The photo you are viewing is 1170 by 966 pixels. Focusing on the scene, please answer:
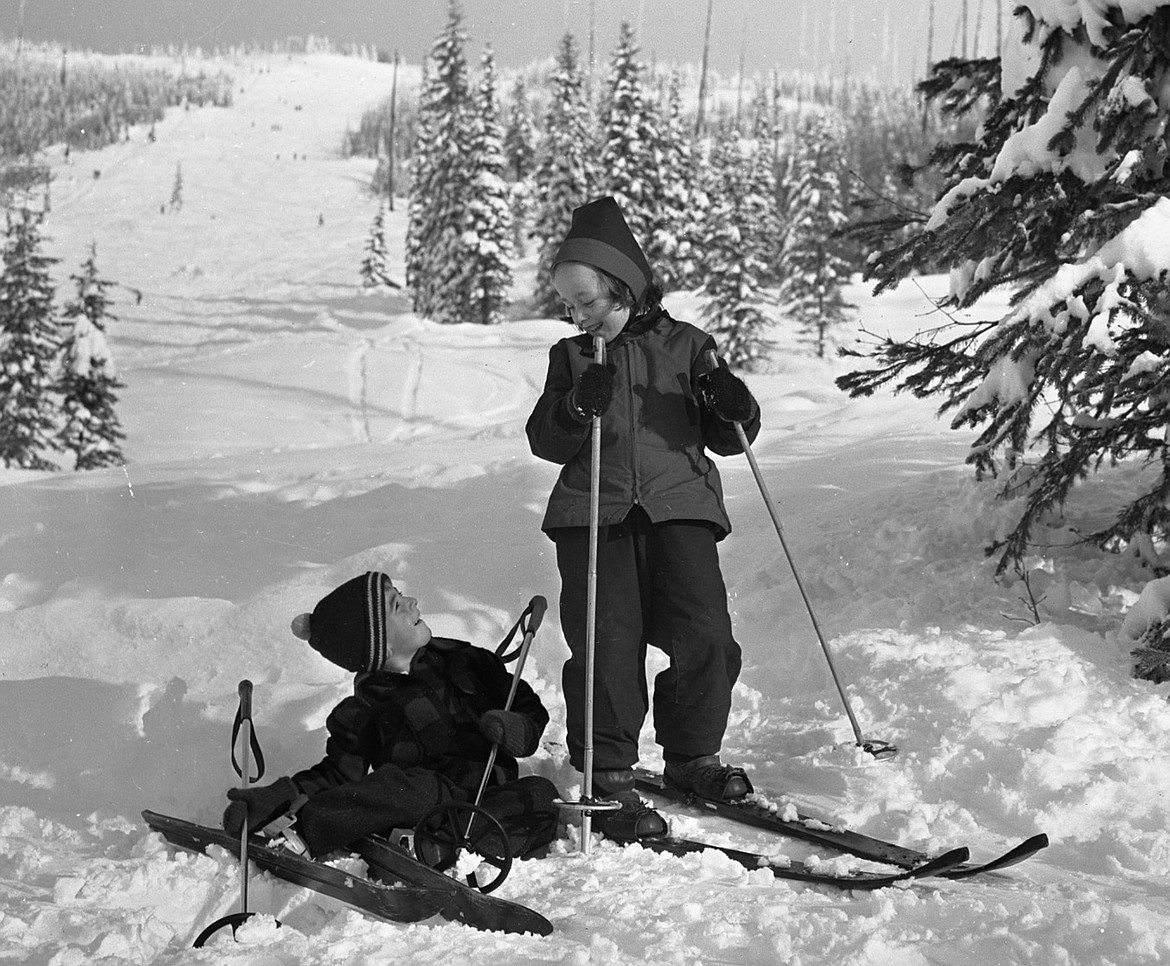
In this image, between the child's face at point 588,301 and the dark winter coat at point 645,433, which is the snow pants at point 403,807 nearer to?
the dark winter coat at point 645,433

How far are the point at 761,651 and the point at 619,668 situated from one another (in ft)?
5.21

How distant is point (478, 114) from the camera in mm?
42719

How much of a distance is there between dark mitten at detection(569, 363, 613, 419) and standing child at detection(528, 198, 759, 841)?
0.04m

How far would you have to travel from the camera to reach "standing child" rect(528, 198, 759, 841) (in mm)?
3793

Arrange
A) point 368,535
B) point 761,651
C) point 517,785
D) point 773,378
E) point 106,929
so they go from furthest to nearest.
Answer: point 773,378, point 368,535, point 761,651, point 517,785, point 106,929

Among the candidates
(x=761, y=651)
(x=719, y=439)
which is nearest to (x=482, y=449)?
(x=761, y=651)

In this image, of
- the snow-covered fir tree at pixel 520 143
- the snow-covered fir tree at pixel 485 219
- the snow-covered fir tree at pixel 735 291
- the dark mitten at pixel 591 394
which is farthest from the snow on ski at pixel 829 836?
the snow-covered fir tree at pixel 520 143

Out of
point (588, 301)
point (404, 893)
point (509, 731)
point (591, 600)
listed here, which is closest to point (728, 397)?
point (588, 301)

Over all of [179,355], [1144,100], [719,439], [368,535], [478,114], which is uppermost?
[478,114]

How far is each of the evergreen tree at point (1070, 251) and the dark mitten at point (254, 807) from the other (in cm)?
319

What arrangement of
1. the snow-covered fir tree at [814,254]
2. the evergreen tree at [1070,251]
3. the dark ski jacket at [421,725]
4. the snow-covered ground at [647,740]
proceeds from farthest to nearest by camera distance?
the snow-covered fir tree at [814,254]
the evergreen tree at [1070,251]
the dark ski jacket at [421,725]
the snow-covered ground at [647,740]

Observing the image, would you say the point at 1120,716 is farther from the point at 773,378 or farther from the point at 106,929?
the point at 773,378

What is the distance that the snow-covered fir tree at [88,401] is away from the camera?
89.2 feet

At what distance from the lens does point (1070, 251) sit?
4691 millimetres
